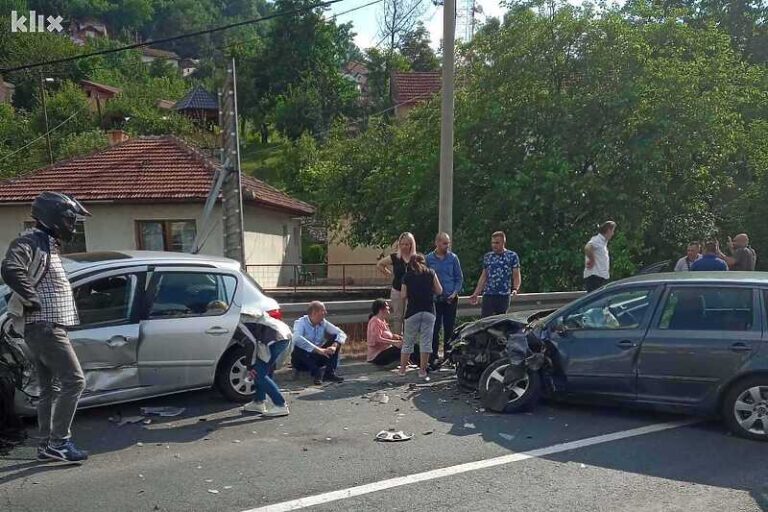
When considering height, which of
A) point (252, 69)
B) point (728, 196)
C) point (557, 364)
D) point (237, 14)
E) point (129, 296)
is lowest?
point (557, 364)

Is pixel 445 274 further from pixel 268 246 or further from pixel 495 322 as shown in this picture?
pixel 268 246

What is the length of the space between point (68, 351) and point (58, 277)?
575 mm

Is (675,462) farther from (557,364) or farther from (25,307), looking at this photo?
(25,307)

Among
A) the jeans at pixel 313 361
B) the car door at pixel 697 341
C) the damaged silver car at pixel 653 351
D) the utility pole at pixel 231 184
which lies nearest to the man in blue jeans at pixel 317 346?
the jeans at pixel 313 361

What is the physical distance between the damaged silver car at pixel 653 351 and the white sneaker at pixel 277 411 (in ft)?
6.57

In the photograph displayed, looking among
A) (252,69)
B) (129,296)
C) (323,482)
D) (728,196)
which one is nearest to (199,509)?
(323,482)

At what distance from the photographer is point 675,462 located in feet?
17.4

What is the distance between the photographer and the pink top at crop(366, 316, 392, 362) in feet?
29.9

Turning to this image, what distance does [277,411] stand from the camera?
6.80 meters

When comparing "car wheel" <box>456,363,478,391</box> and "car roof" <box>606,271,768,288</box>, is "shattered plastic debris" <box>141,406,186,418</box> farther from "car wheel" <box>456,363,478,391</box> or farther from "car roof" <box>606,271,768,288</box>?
"car roof" <box>606,271,768,288</box>
